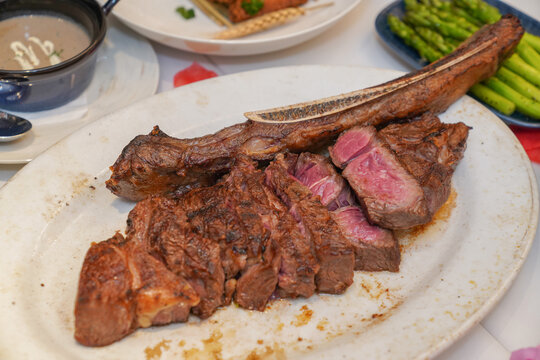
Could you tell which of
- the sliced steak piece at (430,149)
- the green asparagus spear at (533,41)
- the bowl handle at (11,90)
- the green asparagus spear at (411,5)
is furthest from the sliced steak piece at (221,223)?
the green asparagus spear at (533,41)

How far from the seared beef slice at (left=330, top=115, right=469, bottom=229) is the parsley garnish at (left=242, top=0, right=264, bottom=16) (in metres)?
1.94

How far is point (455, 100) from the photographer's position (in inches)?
149

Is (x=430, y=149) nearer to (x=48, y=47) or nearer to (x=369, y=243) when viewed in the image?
(x=369, y=243)

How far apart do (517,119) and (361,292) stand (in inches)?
81.5

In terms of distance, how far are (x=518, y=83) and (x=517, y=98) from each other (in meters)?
0.16

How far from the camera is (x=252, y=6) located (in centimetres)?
466

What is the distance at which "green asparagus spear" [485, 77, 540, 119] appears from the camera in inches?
157

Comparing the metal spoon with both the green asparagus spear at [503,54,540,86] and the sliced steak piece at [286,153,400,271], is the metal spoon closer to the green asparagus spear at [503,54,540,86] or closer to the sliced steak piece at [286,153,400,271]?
the sliced steak piece at [286,153,400,271]

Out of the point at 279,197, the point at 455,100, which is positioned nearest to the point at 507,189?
the point at 455,100

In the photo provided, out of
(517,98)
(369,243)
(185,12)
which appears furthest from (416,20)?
(369,243)

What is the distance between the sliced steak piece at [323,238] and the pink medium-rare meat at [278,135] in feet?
1.41

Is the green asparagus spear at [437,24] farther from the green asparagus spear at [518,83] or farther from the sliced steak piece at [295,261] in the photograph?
the sliced steak piece at [295,261]

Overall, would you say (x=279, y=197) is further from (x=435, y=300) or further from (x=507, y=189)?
(x=507, y=189)

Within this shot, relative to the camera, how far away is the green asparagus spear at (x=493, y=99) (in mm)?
4012
